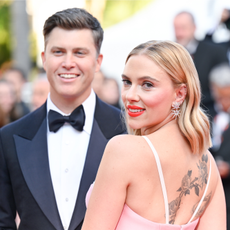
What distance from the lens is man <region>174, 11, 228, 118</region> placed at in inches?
216

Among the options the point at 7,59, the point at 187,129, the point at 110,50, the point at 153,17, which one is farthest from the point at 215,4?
the point at 7,59

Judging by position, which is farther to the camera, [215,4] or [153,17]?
[153,17]

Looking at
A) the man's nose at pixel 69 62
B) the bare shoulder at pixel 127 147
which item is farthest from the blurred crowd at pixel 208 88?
the bare shoulder at pixel 127 147

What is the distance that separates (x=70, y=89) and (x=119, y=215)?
3.62ft

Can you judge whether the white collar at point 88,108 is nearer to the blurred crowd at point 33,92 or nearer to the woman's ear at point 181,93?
the woman's ear at point 181,93

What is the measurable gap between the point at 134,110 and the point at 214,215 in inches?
33.9

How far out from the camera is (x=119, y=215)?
194 centimetres

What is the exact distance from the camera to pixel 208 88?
215 inches

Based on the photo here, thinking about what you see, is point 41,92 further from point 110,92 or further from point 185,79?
point 185,79

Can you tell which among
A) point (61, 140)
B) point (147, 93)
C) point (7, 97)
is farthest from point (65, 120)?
point (7, 97)

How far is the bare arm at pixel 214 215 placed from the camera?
7.44ft

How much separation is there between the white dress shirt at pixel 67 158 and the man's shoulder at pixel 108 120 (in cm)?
6

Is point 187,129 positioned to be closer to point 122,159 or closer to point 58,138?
point 122,159

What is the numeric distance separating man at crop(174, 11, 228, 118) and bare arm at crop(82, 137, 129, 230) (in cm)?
369
